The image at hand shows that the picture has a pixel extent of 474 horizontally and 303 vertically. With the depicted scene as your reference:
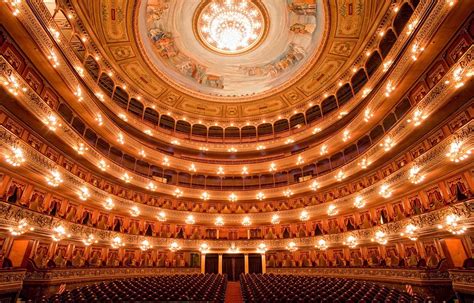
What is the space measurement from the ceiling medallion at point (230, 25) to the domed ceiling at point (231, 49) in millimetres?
89

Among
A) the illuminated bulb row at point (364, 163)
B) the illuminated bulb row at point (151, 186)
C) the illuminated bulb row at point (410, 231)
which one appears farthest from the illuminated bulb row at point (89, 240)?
the illuminated bulb row at point (364, 163)

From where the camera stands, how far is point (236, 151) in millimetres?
29750

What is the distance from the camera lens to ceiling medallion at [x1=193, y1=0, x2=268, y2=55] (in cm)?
2334

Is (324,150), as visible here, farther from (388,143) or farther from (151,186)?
(151,186)

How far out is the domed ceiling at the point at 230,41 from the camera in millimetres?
21797

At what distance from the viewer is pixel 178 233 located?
25.5m

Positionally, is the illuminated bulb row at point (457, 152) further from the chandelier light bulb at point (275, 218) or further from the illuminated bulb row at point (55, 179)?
the illuminated bulb row at point (55, 179)

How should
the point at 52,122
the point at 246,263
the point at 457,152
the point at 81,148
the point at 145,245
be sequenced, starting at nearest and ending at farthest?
the point at 457,152, the point at 52,122, the point at 81,148, the point at 145,245, the point at 246,263

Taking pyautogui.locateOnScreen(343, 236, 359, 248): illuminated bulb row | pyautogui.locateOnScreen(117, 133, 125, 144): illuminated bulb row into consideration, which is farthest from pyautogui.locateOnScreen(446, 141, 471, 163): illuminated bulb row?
pyautogui.locateOnScreen(117, 133, 125, 144): illuminated bulb row

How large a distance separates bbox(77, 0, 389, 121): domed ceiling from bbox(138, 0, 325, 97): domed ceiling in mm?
84

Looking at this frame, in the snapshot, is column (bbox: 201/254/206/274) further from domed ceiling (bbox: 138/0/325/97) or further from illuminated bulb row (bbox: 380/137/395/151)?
illuminated bulb row (bbox: 380/137/395/151)

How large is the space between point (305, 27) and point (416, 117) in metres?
13.0

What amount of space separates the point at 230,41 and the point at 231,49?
0.77 meters

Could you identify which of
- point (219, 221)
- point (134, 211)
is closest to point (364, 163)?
point (219, 221)
